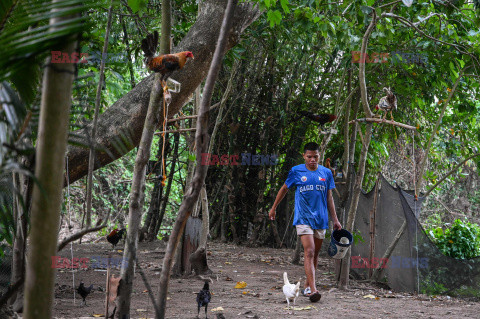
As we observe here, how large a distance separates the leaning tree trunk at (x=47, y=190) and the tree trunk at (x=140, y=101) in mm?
2653

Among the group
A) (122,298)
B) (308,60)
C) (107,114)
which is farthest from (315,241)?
(308,60)

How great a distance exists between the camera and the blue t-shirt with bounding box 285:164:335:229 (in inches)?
206

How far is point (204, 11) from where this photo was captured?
4262 millimetres

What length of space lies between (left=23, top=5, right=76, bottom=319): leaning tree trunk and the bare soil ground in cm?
271

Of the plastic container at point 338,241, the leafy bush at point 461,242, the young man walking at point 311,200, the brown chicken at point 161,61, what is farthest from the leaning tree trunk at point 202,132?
the leafy bush at point 461,242

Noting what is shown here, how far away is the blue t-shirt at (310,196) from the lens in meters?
5.24

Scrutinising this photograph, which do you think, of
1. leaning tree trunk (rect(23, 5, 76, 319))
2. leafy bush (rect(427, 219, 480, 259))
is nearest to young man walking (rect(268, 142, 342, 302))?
leafy bush (rect(427, 219, 480, 259))

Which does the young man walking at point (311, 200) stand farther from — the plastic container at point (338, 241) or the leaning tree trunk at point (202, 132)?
the leaning tree trunk at point (202, 132)

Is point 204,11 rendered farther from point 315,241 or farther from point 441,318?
point 441,318

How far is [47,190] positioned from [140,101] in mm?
2963

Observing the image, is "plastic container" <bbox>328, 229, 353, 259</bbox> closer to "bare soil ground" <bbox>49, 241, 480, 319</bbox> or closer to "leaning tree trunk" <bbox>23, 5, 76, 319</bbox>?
"bare soil ground" <bbox>49, 241, 480, 319</bbox>

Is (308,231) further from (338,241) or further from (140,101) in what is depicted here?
(140,101)

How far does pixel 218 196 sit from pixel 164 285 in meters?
8.27

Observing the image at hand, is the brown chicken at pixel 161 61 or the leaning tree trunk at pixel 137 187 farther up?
the brown chicken at pixel 161 61
